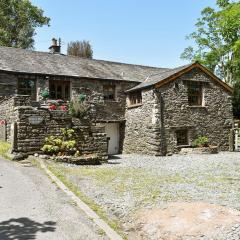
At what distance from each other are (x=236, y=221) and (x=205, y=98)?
1874 cm

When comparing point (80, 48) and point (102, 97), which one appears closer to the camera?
point (102, 97)

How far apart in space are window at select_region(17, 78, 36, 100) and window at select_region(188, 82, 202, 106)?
34.5ft

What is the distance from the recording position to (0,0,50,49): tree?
38.8 m

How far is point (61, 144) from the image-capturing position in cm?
1552

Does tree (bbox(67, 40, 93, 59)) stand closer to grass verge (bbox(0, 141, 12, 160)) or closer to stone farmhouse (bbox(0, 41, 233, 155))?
stone farmhouse (bbox(0, 41, 233, 155))

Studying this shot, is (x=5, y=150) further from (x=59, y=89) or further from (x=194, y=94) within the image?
(x=194, y=94)

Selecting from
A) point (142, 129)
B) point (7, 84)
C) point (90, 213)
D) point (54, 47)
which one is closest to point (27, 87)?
point (7, 84)

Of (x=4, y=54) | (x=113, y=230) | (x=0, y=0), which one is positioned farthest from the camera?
(x=0, y=0)

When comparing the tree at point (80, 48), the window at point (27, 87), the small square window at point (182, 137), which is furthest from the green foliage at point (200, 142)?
the tree at point (80, 48)

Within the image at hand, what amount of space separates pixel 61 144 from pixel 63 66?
910cm

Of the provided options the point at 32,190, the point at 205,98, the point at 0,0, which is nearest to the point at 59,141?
the point at 32,190

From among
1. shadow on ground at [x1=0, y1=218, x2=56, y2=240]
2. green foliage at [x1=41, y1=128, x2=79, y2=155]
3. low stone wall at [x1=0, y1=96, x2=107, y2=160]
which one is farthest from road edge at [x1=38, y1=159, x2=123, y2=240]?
low stone wall at [x1=0, y1=96, x2=107, y2=160]

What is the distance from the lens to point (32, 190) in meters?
8.77

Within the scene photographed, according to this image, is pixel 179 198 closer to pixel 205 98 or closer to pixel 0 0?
pixel 205 98
